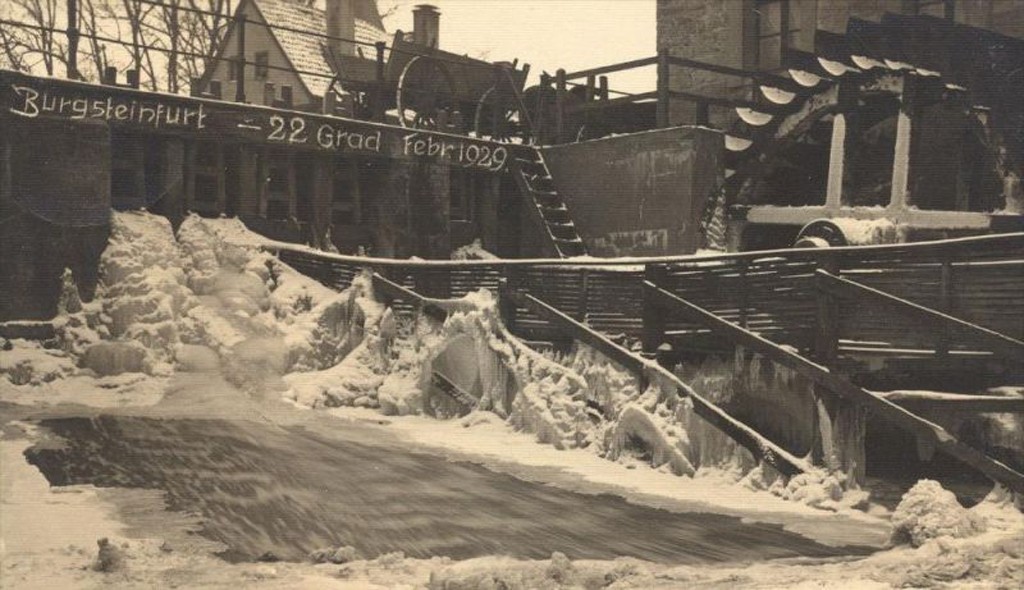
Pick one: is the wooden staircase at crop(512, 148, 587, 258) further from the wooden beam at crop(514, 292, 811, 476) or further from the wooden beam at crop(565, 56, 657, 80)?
the wooden beam at crop(514, 292, 811, 476)

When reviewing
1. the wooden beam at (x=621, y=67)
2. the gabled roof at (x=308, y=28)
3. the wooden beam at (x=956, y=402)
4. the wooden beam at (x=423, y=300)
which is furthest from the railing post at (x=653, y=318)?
the gabled roof at (x=308, y=28)

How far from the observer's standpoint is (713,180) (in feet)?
51.4

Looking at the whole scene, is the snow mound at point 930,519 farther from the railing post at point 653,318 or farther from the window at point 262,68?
the window at point 262,68

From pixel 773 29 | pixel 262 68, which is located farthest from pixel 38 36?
pixel 773 29

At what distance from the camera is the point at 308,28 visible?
38.5 metres

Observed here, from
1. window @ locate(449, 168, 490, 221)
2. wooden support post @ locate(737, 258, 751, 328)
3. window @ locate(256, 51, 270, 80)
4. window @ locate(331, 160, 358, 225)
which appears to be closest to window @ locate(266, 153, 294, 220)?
window @ locate(331, 160, 358, 225)

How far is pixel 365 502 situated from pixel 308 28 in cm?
3285

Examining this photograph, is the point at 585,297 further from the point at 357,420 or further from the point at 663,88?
the point at 663,88

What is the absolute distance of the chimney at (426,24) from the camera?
98.8 ft

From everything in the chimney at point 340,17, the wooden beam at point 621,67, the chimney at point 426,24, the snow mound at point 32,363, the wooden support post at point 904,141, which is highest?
the chimney at point 340,17

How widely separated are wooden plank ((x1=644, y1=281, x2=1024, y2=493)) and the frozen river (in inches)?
60.2

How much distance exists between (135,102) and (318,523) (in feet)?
26.8

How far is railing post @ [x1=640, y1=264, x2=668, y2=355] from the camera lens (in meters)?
10.8

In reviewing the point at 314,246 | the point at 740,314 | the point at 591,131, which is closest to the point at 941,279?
the point at 740,314
